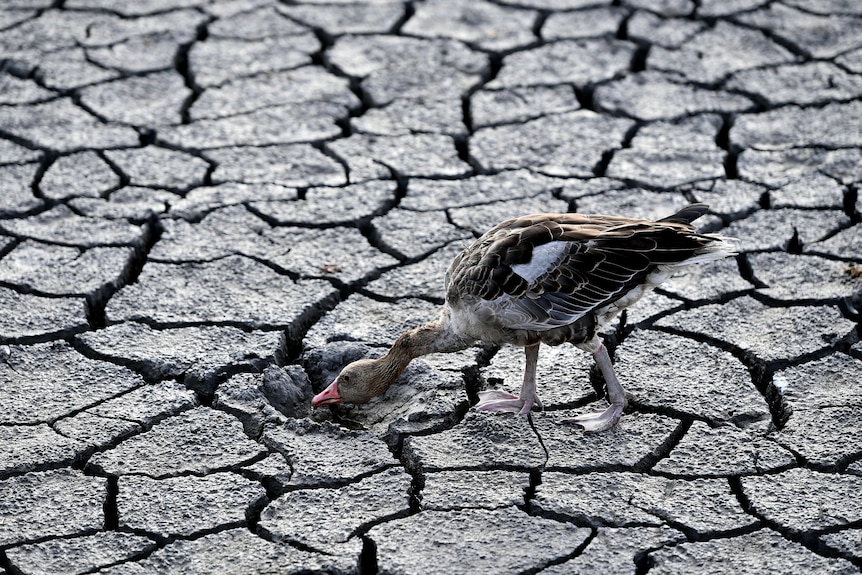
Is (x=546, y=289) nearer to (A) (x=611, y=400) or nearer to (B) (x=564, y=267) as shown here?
(B) (x=564, y=267)

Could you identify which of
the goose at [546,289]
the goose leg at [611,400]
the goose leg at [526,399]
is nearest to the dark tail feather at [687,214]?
the goose at [546,289]

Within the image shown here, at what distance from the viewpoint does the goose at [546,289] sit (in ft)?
13.2

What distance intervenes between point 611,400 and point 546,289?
484 mm

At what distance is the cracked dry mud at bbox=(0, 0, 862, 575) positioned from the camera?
3688 millimetres

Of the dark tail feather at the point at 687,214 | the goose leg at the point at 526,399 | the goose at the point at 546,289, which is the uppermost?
the dark tail feather at the point at 687,214

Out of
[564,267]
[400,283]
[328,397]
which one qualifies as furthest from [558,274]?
[400,283]

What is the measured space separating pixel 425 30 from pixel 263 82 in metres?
1.19

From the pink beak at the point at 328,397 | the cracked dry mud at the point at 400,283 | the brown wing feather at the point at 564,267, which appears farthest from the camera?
the pink beak at the point at 328,397

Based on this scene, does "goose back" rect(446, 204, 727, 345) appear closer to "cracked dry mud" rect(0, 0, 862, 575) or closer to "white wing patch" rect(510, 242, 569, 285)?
"white wing patch" rect(510, 242, 569, 285)

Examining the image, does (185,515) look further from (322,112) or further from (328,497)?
(322,112)

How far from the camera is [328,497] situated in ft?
12.4

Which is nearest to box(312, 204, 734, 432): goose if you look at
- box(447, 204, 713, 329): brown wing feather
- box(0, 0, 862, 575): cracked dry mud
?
box(447, 204, 713, 329): brown wing feather

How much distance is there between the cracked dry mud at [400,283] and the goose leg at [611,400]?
2.5 inches

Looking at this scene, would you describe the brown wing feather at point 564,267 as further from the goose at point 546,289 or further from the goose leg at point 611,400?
the goose leg at point 611,400
